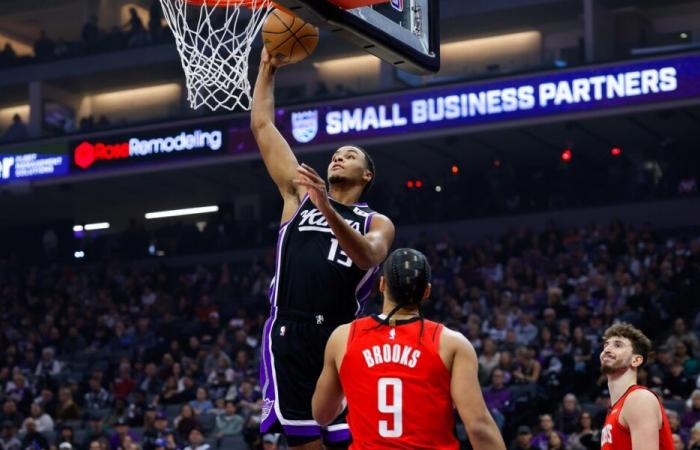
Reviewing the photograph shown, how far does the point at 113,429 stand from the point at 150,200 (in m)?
12.1

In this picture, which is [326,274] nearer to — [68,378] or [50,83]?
[68,378]

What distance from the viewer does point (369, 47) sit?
6.23m

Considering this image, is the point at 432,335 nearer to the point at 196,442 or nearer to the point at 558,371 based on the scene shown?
the point at 196,442

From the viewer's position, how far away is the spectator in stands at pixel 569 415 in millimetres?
13211

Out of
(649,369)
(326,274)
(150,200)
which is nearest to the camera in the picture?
(326,274)

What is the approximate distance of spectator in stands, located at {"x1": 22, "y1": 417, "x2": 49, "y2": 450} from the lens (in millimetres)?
16234

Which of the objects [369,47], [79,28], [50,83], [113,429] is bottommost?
[113,429]

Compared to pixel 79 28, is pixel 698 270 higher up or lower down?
lower down

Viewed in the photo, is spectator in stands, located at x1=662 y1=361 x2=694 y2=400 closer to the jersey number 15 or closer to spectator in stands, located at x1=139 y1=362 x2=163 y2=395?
spectator in stands, located at x1=139 y1=362 x2=163 y2=395

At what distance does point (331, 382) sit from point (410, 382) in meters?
0.37

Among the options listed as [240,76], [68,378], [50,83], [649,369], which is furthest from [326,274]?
[50,83]

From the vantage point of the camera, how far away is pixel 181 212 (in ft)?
93.4

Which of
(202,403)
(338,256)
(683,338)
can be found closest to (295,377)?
(338,256)

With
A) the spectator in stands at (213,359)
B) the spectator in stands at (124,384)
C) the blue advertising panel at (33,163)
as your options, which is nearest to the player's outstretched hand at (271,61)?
the spectator in stands at (213,359)
